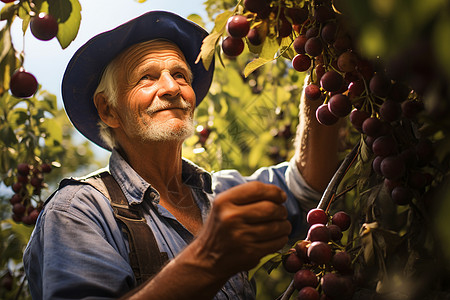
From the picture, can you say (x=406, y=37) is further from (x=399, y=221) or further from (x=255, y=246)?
(x=399, y=221)

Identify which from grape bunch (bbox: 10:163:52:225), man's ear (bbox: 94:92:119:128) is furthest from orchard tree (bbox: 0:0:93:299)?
man's ear (bbox: 94:92:119:128)

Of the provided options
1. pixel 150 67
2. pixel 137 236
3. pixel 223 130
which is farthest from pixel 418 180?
pixel 223 130

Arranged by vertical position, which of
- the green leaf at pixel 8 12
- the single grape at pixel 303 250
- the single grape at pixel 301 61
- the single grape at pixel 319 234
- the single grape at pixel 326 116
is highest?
the green leaf at pixel 8 12

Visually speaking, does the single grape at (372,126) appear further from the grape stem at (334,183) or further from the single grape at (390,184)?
the grape stem at (334,183)

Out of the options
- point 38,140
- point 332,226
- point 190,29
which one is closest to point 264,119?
point 190,29

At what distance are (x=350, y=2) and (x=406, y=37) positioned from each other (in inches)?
2.5

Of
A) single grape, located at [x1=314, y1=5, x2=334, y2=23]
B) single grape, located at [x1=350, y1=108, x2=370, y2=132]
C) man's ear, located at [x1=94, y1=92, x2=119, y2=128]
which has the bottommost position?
man's ear, located at [x1=94, y1=92, x2=119, y2=128]

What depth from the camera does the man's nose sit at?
1.75 metres

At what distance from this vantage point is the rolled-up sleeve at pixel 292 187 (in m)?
1.93

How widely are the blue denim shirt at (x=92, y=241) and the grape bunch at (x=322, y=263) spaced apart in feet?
1.43

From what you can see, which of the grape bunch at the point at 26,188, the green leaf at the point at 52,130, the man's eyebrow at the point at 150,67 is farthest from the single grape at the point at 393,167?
the green leaf at the point at 52,130

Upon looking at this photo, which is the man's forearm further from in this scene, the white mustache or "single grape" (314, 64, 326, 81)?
"single grape" (314, 64, 326, 81)

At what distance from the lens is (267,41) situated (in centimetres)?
110

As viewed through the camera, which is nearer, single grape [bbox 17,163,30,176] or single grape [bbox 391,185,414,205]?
single grape [bbox 391,185,414,205]
